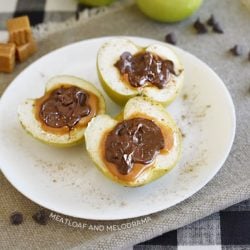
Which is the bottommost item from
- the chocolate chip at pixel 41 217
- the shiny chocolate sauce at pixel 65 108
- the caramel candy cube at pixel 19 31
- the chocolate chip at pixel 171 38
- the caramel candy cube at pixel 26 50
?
the chocolate chip at pixel 41 217

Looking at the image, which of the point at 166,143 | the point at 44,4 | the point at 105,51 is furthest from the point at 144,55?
the point at 44,4

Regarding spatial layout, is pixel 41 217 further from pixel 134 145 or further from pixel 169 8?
pixel 169 8

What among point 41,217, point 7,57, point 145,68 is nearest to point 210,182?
point 145,68

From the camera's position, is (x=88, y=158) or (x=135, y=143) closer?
(x=135, y=143)

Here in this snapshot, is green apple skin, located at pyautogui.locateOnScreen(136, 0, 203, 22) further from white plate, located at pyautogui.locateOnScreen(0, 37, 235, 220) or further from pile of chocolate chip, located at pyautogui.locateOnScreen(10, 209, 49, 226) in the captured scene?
pile of chocolate chip, located at pyautogui.locateOnScreen(10, 209, 49, 226)

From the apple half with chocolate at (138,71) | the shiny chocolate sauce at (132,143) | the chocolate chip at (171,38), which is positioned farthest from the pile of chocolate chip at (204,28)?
the shiny chocolate sauce at (132,143)

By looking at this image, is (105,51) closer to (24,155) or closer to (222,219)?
(24,155)

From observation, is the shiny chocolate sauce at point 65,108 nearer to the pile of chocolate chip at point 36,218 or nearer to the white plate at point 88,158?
the white plate at point 88,158
